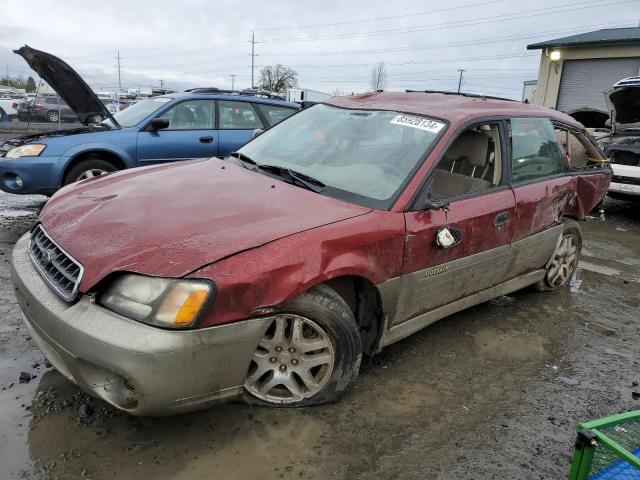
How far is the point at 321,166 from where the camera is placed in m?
3.19

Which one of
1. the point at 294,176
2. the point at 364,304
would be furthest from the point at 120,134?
the point at 364,304

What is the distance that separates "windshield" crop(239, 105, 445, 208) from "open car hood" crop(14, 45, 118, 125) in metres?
3.51

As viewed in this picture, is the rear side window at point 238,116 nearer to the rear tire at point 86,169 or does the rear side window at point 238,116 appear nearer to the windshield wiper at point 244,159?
the rear tire at point 86,169

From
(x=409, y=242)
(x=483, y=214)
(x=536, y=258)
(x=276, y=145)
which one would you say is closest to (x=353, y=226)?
(x=409, y=242)

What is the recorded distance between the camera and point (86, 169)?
19.4 feet

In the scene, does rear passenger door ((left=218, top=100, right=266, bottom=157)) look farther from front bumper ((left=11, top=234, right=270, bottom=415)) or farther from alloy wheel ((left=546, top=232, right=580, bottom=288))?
front bumper ((left=11, top=234, right=270, bottom=415))

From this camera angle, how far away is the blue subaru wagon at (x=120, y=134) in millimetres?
5633

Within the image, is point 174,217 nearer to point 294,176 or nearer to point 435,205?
point 294,176

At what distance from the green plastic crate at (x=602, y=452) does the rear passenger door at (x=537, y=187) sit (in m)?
1.96

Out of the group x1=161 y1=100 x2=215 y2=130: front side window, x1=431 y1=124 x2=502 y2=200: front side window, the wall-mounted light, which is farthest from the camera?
the wall-mounted light

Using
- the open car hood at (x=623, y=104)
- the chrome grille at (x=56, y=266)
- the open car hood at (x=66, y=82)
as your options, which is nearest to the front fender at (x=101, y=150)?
the open car hood at (x=66, y=82)

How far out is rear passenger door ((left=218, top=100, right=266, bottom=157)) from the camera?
6.88 m

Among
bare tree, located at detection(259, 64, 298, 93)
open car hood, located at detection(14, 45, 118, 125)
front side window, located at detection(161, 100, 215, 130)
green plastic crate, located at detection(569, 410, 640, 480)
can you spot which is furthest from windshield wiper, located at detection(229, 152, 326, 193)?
bare tree, located at detection(259, 64, 298, 93)

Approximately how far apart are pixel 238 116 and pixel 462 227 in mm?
4794
